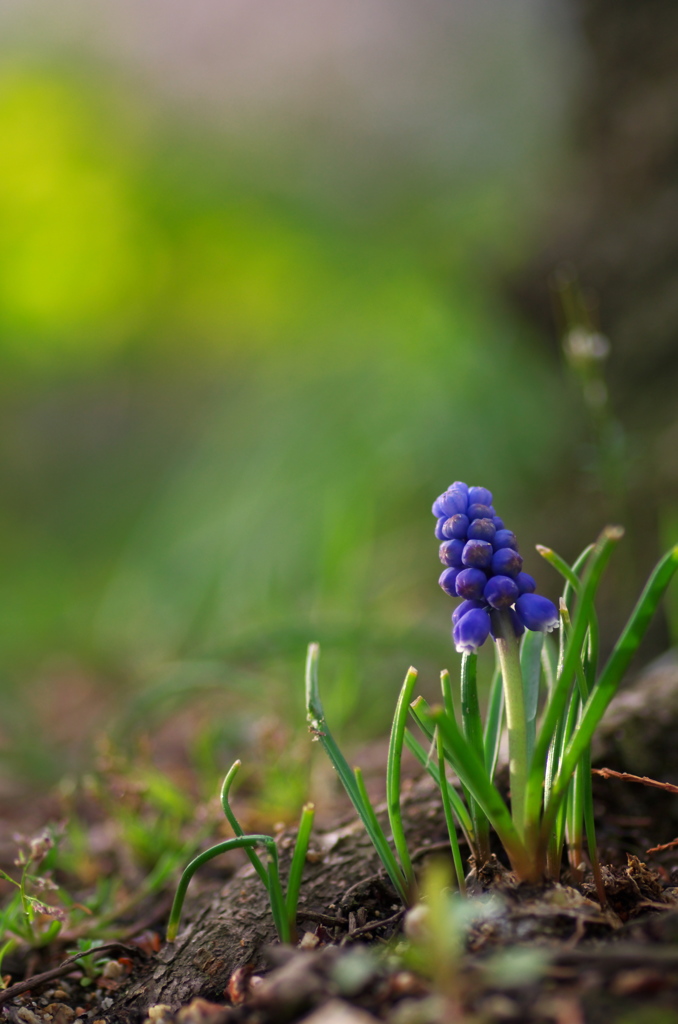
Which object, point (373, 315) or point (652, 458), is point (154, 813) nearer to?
point (652, 458)

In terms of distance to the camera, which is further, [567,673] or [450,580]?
[450,580]

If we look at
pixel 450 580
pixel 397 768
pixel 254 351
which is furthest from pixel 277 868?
pixel 254 351

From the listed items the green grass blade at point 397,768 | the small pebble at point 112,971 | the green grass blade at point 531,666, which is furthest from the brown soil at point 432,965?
the green grass blade at point 531,666

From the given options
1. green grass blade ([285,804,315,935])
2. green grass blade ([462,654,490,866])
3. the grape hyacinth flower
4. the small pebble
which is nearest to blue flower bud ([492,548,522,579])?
the grape hyacinth flower

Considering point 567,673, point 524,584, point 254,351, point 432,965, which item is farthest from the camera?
point 254,351

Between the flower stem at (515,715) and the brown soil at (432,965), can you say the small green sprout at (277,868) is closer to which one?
the brown soil at (432,965)

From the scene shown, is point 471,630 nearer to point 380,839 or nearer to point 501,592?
point 501,592
